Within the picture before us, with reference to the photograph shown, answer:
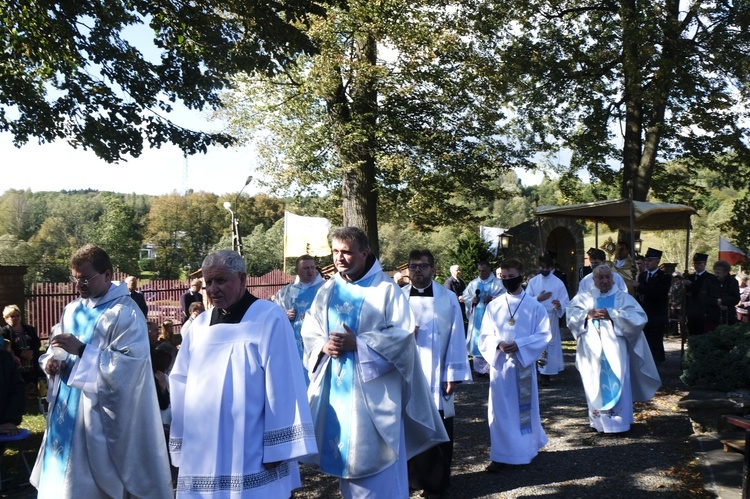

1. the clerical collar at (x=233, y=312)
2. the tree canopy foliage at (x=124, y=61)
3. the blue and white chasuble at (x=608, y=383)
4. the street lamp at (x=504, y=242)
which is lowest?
the blue and white chasuble at (x=608, y=383)

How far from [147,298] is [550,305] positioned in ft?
34.0

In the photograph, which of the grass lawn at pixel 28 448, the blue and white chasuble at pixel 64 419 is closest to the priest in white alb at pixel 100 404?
the blue and white chasuble at pixel 64 419

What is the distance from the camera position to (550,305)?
13.0 m

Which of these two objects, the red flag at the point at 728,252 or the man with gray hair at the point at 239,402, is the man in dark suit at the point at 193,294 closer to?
the man with gray hair at the point at 239,402

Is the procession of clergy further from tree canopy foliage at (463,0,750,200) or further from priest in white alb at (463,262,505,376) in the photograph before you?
tree canopy foliage at (463,0,750,200)

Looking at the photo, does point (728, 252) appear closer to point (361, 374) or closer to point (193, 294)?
point (193, 294)

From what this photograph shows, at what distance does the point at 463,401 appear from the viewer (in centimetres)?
1070

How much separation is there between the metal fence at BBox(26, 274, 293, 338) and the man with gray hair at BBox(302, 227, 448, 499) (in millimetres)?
9535

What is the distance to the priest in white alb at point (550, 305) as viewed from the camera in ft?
39.9

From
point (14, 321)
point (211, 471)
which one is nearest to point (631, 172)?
point (14, 321)

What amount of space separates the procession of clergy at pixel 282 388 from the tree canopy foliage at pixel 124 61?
16.2ft

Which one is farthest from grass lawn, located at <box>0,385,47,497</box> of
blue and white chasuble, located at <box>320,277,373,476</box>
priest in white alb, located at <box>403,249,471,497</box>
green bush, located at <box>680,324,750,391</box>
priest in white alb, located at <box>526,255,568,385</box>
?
priest in white alb, located at <box>526,255,568,385</box>

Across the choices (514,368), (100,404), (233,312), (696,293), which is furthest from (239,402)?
(696,293)

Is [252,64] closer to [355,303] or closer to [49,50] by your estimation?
[49,50]
